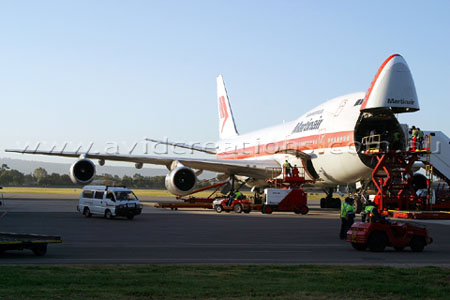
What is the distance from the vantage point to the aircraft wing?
130ft

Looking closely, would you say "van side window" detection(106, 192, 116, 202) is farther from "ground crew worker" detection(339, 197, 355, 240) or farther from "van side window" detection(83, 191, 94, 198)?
"ground crew worker" detection(339, 197, 355, 240)

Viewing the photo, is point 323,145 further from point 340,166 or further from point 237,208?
point 237,208

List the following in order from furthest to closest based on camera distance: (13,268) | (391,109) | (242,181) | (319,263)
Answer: (242,181)
(391,109)
(319,263)
(13,268)

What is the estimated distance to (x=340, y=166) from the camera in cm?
3384

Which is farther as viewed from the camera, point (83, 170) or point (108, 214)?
point (83, 170)

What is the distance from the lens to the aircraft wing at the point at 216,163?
39562mm

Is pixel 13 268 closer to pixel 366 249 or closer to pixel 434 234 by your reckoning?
pixel 366 249

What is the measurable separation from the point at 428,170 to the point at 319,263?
67.8ft

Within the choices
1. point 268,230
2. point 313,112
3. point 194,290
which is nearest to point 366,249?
point 268,230

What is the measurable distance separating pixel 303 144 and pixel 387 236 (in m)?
20.0

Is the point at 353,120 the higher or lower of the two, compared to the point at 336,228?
higher

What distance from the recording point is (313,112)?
38156 mm

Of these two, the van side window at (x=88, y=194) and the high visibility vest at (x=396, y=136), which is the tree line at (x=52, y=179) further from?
the high visibility vest at (x=396, y=136)

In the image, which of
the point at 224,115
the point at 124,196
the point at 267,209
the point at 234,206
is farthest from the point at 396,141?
the point at 224,115
